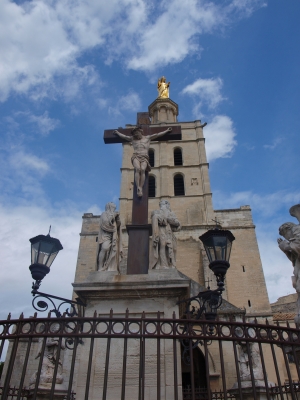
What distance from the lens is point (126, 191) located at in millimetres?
30109

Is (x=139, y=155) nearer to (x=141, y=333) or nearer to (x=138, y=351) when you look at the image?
(x=138, y=351)

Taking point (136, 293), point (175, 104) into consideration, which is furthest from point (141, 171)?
point (175, 104)

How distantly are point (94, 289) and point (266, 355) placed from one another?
14.3 metres

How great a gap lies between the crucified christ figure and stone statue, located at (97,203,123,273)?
908 mm

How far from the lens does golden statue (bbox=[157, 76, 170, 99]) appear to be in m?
40.4

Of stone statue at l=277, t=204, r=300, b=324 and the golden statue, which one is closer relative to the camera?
stone statue at l=277, t=204, r=300, b=324

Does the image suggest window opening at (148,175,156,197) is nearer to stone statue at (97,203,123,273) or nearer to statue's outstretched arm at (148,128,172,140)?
statue's outstretched arm at (148,128,172,140)

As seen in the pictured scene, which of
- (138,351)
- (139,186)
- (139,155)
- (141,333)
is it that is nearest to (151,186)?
(139,155)

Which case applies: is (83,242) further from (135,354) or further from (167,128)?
(135,354)

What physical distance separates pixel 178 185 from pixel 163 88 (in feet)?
51.7

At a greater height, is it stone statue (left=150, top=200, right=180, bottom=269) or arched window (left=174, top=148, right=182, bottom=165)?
arched window (left=174, top=148, right=182, bottom=165)

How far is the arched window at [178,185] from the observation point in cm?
3083

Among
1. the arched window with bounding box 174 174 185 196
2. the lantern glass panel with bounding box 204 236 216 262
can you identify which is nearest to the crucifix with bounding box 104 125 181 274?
the lantern glass panel with bounding box 204 236 216 262

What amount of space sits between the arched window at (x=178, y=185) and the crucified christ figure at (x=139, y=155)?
935 inches
